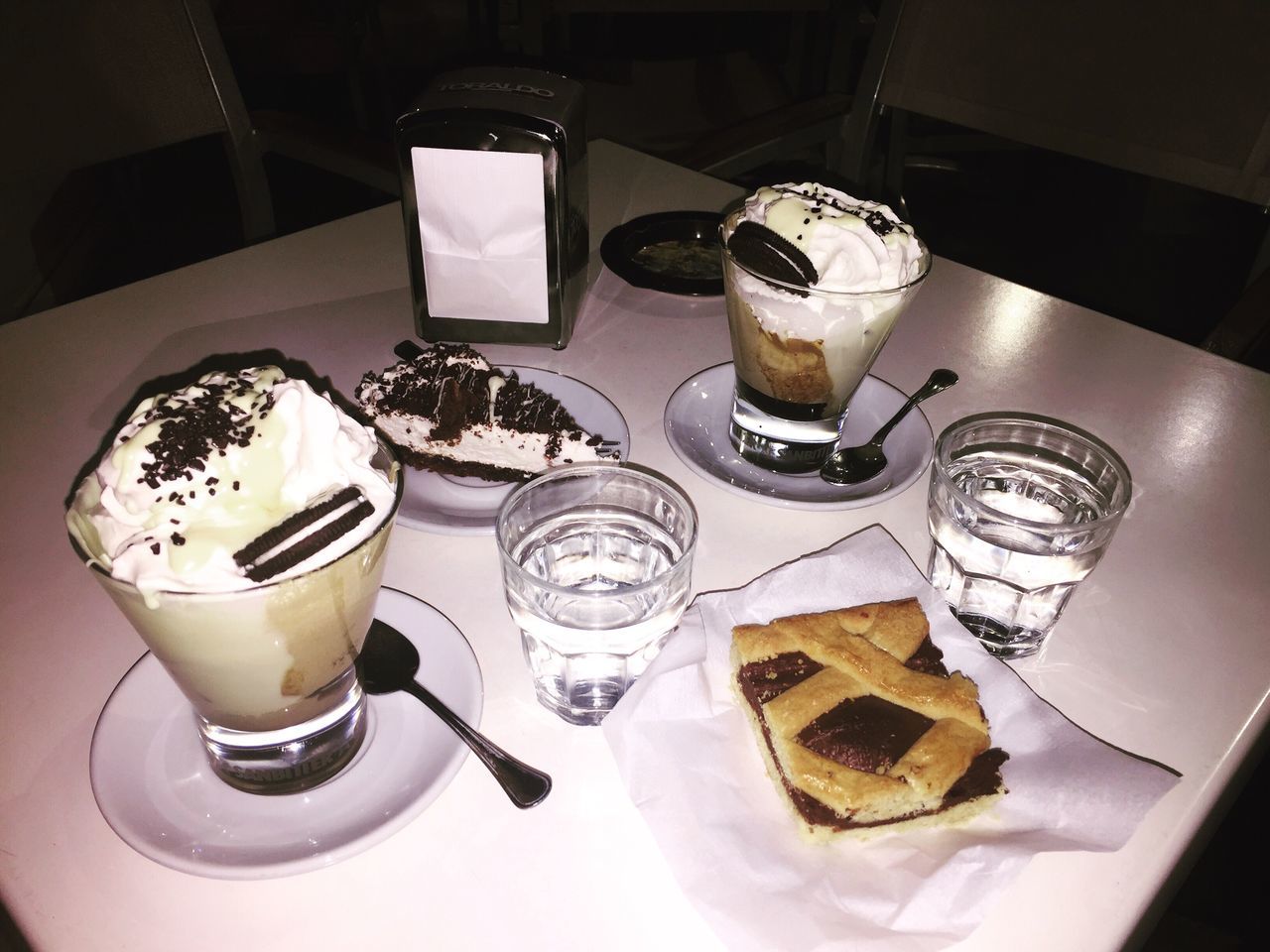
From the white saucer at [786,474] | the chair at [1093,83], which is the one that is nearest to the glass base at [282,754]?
the white saucer at [786,474]

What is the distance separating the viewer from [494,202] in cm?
118

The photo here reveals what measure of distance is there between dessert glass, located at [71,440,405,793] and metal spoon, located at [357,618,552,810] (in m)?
0.02

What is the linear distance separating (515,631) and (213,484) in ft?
1.10

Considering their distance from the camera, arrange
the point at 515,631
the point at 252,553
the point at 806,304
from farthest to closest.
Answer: the point at 806,304 → the point at 515,631 → the point at 252,553

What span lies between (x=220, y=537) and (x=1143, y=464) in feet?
3.45

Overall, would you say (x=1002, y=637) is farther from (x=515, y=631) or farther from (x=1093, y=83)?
(x=1093, y=83)

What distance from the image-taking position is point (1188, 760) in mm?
776

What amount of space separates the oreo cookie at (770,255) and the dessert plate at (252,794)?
21.1 inches

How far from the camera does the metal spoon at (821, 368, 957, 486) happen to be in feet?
3.55

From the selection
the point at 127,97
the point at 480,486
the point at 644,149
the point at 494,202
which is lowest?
the point at 644,149

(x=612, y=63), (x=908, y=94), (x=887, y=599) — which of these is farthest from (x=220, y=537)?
(x=612, y=63)

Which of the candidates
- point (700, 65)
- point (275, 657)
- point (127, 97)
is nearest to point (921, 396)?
point (275, 657)

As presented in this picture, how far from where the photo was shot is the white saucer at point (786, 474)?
3.41 feet

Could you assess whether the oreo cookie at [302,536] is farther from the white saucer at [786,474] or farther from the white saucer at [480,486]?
the white saucer at [786,474]
